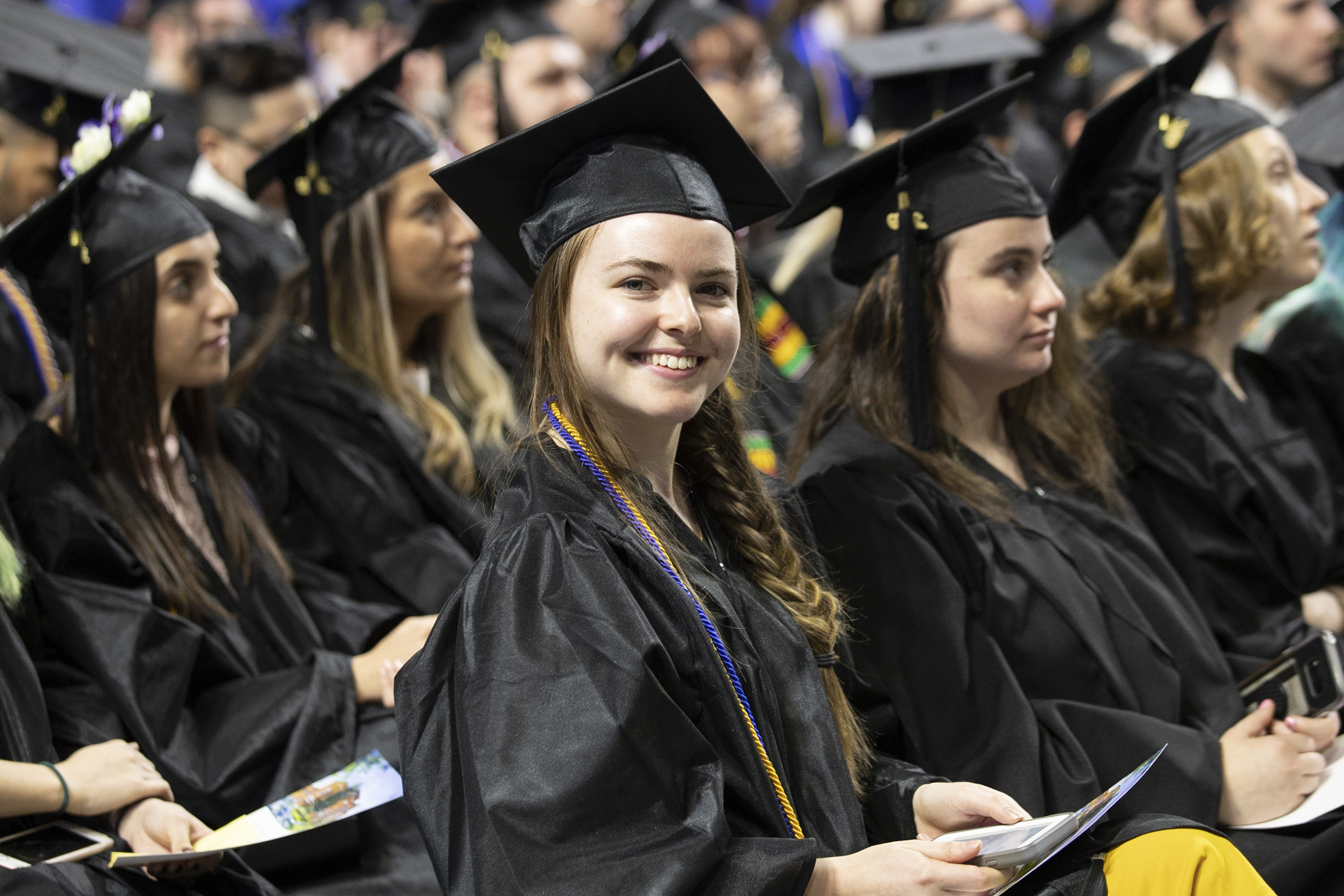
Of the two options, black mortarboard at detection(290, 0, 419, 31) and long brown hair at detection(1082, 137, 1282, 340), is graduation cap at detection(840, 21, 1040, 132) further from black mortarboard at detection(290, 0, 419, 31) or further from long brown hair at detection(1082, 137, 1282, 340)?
black mortarboard at detection(290, 0, 419, 31)

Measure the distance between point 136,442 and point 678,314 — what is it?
1404 mm

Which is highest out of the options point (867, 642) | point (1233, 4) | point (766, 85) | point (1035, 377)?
point (766, 85)

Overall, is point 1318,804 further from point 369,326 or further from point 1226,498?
point 369,326

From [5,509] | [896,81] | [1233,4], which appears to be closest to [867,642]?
[5,509]

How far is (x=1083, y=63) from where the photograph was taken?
5914mm

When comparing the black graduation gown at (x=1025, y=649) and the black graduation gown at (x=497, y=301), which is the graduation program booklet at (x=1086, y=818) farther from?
the black graduation gown at (x=497, y=301)

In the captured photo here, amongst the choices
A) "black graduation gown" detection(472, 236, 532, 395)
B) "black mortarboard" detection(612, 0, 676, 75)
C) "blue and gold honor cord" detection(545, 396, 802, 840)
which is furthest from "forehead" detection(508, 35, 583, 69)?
"blue and gold honor cord" detection(545, 396, 802, 840)

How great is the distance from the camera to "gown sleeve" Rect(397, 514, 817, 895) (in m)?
1.55

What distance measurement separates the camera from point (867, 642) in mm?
2363

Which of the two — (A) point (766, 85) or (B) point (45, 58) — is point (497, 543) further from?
(A) point (766, 85)

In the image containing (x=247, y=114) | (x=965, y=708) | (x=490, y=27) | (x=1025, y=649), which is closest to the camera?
(x=965, y=708)

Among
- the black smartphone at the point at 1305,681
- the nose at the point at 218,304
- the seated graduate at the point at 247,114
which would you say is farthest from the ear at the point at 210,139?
the black smartphone at the point at 1305,681

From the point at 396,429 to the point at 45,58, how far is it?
160 centimetres

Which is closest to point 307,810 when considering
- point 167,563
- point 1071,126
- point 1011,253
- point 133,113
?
point 167,563
